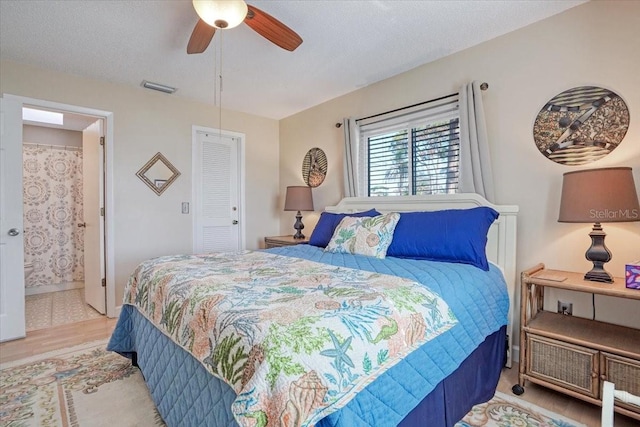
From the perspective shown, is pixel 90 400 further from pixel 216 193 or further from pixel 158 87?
pixel 158 87

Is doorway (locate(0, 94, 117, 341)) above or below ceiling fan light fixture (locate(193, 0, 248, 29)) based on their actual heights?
below

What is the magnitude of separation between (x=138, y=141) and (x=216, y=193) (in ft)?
3.52

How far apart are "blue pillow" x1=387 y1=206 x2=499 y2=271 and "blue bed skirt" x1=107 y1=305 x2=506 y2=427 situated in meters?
0.53

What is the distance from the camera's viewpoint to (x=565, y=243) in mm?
2172

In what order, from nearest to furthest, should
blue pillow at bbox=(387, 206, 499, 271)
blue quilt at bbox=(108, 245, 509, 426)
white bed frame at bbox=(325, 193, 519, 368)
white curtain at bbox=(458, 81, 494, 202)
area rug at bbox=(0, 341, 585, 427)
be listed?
blue quilt at bbox=(108, 245, 509, 426), area rug at bbox=(0, 341, 585, 427), blue pillow at bbox=(387, 206, 499, 271), white bed frame at bbox=(325, 193, 519, 368), white curtain at bbox=(458, 81, 494, 202)

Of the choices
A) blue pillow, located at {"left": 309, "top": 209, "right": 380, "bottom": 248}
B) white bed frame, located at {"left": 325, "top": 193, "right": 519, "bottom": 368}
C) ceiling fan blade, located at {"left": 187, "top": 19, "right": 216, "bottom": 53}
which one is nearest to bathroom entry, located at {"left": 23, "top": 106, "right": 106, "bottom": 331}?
ceiling fan blade, located at {"left": 187, "top": 19, "right": 216, "bottom": 53}

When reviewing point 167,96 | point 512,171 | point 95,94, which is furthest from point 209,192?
point 512,171

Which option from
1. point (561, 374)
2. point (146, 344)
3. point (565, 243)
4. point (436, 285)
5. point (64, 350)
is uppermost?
point (565, 243)

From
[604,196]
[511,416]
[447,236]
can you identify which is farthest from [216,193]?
[604,196]

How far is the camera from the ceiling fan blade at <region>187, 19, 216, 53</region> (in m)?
1.92

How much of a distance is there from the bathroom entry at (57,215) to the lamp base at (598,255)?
462cm

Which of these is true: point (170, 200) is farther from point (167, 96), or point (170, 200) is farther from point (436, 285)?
point (436, 285)

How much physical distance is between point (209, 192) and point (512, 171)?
3369mm

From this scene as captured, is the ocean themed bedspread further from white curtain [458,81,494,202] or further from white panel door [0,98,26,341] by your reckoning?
white panel door [0,98,26,341]
